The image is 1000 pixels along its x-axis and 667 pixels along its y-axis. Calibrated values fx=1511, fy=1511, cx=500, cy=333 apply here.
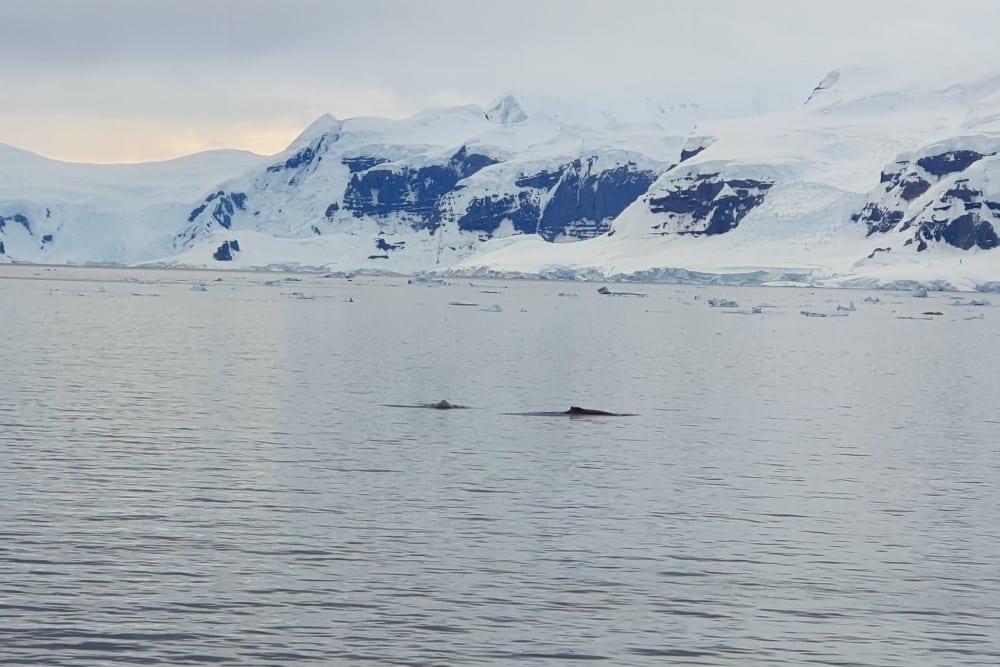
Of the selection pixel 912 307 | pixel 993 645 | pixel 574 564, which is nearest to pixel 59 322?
pixel 574 564

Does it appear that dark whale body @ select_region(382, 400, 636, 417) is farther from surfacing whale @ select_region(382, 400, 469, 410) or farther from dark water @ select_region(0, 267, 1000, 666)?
dark water @ select_region(0, 267, 1000, 666)

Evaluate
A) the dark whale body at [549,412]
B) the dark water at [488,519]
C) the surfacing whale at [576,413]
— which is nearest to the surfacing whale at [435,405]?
the dark whale body at [549,412]

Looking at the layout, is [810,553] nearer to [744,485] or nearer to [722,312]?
[744,485]

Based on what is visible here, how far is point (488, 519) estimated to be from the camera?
2811 cm

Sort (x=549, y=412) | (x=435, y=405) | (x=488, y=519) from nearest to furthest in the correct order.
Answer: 1. (x=488, y=519)
2. (x=549, y=412)
3. (x=435, y=405)

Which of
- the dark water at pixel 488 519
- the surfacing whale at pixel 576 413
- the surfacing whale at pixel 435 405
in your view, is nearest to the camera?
the dark water at pixel 488 519

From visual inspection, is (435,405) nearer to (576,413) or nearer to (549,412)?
(549,412)

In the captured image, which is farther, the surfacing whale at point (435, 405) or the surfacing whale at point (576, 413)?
the surfacing whale at point (435, 405)

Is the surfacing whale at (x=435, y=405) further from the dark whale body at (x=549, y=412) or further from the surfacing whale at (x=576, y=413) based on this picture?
the surfacing whale at (x=576, y=413)

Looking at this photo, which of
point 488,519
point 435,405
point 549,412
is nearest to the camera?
point 488,519

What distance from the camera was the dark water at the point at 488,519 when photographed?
20203mm

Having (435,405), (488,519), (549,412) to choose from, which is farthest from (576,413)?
(488,519)

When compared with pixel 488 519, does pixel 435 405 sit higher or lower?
higher

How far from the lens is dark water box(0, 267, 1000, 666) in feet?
66.3
